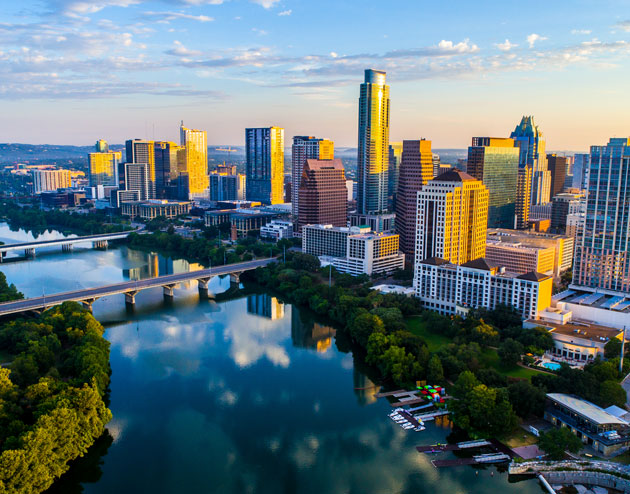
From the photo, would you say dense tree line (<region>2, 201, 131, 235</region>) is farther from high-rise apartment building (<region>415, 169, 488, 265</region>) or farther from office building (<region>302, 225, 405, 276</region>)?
high-rise apartment building (<region>415, 169, 488, 265</region>)

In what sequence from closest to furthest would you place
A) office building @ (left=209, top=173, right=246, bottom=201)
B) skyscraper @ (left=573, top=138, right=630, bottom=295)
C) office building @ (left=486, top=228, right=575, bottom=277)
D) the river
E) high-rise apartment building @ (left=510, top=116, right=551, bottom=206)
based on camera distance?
the river → skyscraper @ (left=573, top=138, right=630, bottom=295) → office building @ (left=486, top=228, right=575, bottom=277) → high-rise apartment building @ (left=510, top=116, right=551, bottom=206) → office building @ (left=209, top=173, right=246, bottom=201)

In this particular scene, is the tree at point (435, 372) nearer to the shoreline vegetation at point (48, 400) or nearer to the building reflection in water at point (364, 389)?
the building reflection in water at point (364, 389)

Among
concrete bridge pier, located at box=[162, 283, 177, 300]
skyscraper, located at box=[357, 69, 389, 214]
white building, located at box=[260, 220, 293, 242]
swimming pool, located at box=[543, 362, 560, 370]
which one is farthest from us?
skyscraper, located at box=[357, 69, 389, 214]

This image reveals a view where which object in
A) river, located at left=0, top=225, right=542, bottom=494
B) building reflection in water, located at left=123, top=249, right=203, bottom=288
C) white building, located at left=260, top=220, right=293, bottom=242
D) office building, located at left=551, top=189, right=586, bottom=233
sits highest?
office building, located at left=551, top=189, right=586, bottom=233

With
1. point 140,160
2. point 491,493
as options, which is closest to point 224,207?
point 140,160

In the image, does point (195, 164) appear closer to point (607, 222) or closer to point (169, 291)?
point (169, 291)

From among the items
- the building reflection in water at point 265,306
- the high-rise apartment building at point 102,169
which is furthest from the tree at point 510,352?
the high-rise apartment building at point 102,169

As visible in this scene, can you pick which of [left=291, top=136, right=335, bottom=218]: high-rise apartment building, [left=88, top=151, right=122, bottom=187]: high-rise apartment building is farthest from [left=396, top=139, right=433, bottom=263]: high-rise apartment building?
[left=88, top=151, right=122, bottom=187]: high-rise apartment building
